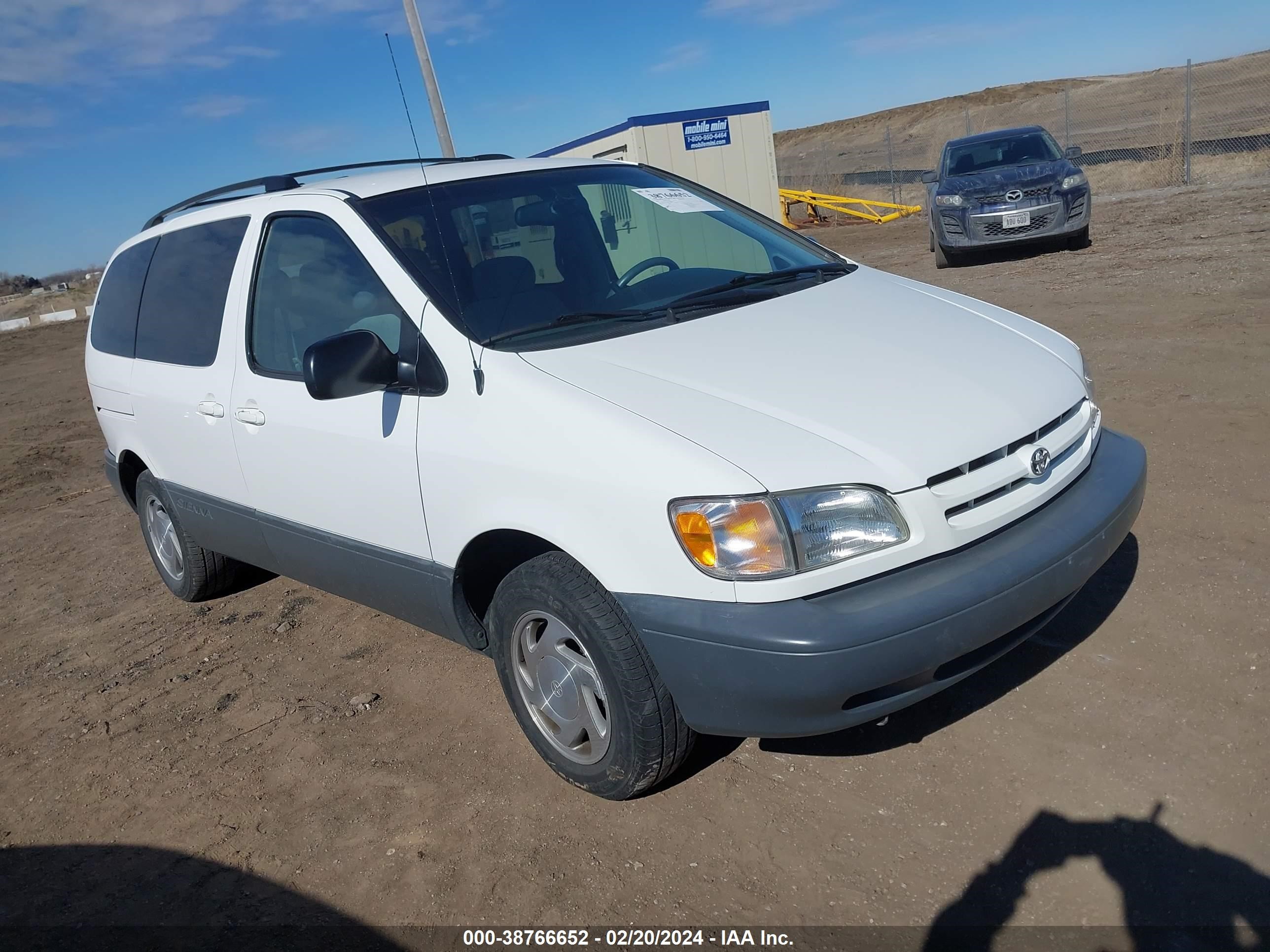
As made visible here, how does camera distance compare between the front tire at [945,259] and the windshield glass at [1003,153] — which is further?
the front tire at [945,259]

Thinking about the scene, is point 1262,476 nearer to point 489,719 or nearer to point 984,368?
point 984,368

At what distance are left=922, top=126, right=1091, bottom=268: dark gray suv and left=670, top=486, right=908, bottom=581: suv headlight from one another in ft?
34.2

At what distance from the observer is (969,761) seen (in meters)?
2.92

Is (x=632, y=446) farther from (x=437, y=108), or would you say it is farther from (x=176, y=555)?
(x=437, y=108)

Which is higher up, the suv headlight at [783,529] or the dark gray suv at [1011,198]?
the suv headlight at [783,529]

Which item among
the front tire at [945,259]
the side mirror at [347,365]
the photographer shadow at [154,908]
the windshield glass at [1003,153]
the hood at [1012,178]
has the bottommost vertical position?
the front tire at [945,259]

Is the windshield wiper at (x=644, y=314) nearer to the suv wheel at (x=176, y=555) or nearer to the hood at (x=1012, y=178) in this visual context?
the suv wheel at (x=176, y=555)

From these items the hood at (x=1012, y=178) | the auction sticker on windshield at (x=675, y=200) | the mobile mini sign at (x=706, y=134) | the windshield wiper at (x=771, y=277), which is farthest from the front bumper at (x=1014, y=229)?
the windshield wiper at (x=771, y=277)

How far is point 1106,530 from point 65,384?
55.0ft

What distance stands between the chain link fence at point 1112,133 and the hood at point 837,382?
34.2 ft

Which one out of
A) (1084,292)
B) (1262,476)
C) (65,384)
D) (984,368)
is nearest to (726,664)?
(984,368)

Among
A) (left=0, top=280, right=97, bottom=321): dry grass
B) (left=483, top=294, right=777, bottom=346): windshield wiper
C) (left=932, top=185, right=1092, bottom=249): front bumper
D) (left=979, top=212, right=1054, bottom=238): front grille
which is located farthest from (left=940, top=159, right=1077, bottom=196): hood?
(left=0, top=280, right=97, bottom=321): dry grass

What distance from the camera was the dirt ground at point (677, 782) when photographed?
253 centimetres

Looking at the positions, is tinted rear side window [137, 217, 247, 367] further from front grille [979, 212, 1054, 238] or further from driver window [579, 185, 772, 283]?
front grille [979, 212, 1054, 238]
